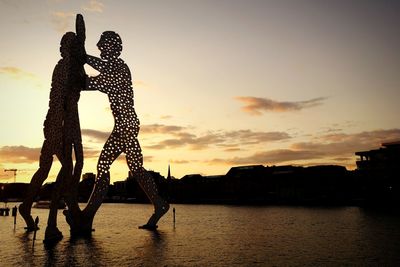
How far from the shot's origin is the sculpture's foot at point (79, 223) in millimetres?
23042

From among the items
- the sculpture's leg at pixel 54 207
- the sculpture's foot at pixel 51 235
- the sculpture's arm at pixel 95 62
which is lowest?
the sculpture's foot at pixel 51 235

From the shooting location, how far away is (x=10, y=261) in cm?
1595

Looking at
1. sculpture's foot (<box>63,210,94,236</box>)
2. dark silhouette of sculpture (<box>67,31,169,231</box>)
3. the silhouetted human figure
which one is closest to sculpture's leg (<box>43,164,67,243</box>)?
sculpture's foot (<box>63,210,94,236</box>)

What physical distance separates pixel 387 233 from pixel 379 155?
48.5 meters

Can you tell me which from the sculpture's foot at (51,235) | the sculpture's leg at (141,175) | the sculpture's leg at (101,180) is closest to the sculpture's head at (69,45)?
the sculpture's leg at (101,180)

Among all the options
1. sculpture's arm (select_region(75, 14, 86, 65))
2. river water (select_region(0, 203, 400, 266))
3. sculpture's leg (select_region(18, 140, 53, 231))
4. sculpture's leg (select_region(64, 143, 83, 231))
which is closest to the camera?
river water (select_region(0, 203, 400, 266))

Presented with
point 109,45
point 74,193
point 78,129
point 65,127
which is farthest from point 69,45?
point 74,193

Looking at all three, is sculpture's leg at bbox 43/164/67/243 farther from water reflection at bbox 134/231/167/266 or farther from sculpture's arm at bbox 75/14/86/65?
sculpture's arm at bbox 75/14/86/65

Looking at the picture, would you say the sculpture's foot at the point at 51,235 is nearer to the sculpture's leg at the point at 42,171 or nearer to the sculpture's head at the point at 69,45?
the sculpture's leg at the point at 42,171

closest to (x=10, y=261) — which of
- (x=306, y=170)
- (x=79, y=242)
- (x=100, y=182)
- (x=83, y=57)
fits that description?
(x=79, y=242)

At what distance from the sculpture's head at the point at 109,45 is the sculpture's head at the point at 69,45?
171 cm

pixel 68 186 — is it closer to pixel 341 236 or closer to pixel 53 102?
pixel 53 102

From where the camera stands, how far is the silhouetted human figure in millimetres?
23125

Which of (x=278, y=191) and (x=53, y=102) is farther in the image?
(x=278, y=191)
